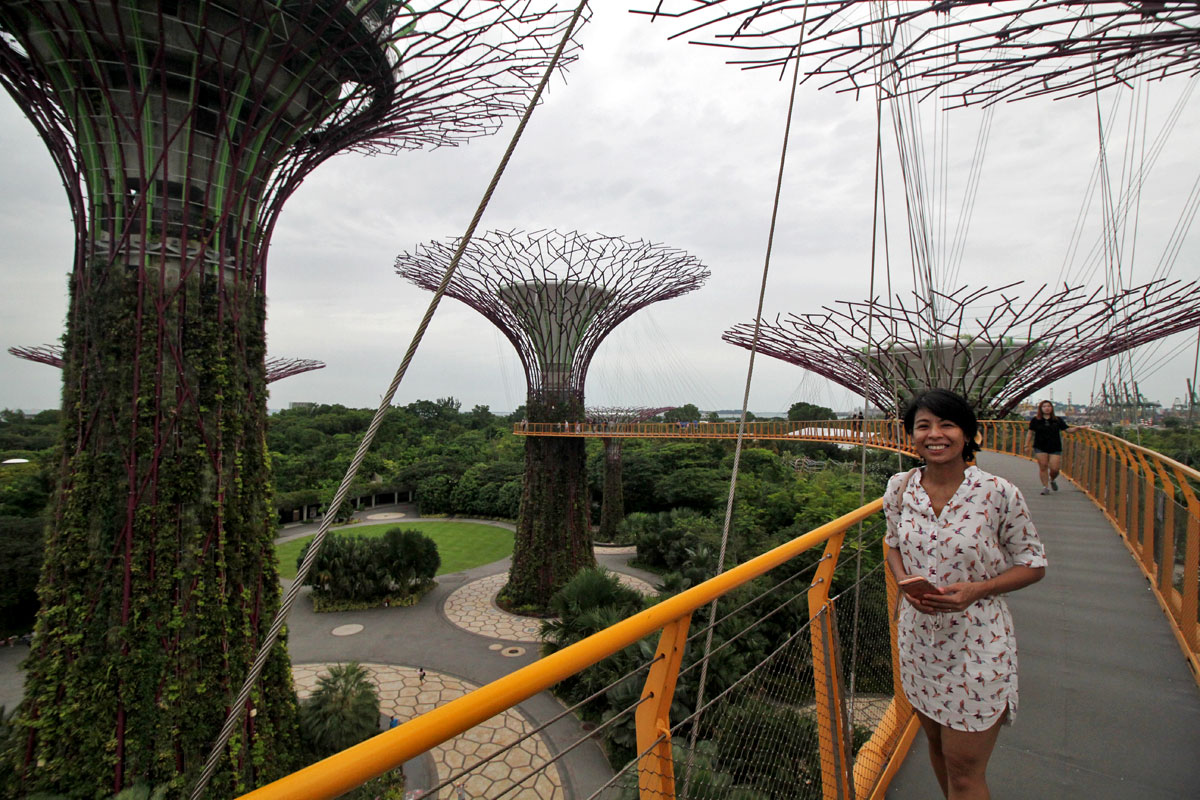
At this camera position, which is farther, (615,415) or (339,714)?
(615,415)

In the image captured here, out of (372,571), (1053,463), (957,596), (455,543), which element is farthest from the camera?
(455,543)

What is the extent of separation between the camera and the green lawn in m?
16.2

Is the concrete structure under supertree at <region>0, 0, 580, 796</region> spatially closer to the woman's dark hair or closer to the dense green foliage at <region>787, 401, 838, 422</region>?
the woman's dark hair

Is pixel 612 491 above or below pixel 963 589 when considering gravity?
below

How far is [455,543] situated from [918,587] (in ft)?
60.1

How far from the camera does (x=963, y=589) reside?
145 centimetres

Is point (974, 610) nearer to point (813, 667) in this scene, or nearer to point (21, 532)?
point (813, 667)

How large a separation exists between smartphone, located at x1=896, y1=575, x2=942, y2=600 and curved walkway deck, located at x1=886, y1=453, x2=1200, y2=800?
1128 mm

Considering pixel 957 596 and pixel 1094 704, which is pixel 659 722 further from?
pixel 1094 704

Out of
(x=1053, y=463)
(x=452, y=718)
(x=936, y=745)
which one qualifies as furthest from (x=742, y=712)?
(x=1053, y=463)

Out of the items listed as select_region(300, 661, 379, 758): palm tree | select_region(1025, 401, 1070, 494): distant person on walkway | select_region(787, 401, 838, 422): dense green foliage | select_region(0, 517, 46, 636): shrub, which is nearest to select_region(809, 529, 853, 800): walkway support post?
select_region(1025, 401, 1070, 494): distant person on walkway

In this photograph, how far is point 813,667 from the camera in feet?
5.99

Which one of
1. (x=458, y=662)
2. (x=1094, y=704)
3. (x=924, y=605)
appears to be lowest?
(x=458, y=662)

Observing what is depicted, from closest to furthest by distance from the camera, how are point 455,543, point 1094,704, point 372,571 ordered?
point 1094,704
point 372,571
point 455,543
